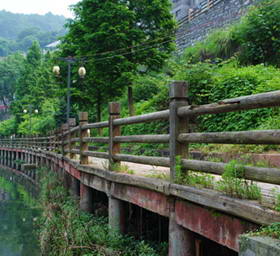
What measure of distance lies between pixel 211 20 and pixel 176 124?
20.2m

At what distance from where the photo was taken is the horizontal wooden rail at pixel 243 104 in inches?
119

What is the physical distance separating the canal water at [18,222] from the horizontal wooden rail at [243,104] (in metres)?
6.42

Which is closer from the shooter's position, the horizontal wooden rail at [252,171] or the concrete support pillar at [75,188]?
the horizontal wooden rail at [252,171]

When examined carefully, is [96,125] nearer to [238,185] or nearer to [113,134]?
[113,134]

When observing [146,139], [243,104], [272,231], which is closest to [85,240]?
[146,139]

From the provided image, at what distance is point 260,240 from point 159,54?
53.1 ft

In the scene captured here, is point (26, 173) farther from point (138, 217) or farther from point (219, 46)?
point (138, 217)

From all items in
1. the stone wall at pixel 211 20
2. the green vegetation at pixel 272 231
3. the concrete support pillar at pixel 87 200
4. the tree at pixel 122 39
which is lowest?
the concrete support pillar at pixel 87 200

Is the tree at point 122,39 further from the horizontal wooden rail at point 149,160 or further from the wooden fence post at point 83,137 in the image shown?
the horizontal wooden rail at point 149,160

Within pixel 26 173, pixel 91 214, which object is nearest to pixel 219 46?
pixel 91 214

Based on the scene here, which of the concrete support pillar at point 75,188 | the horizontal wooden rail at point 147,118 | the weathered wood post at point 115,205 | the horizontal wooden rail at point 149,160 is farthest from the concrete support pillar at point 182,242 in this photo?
the concrete support pillar at point 75,188

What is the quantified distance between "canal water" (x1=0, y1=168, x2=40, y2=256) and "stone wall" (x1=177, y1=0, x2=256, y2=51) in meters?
13.3

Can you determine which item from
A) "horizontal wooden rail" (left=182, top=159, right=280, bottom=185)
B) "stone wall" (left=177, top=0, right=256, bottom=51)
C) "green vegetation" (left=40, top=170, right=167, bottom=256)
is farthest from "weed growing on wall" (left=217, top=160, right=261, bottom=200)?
"stone wall" (left=177, top=0, right=256, bottom=51)

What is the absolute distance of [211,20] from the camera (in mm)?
23125
